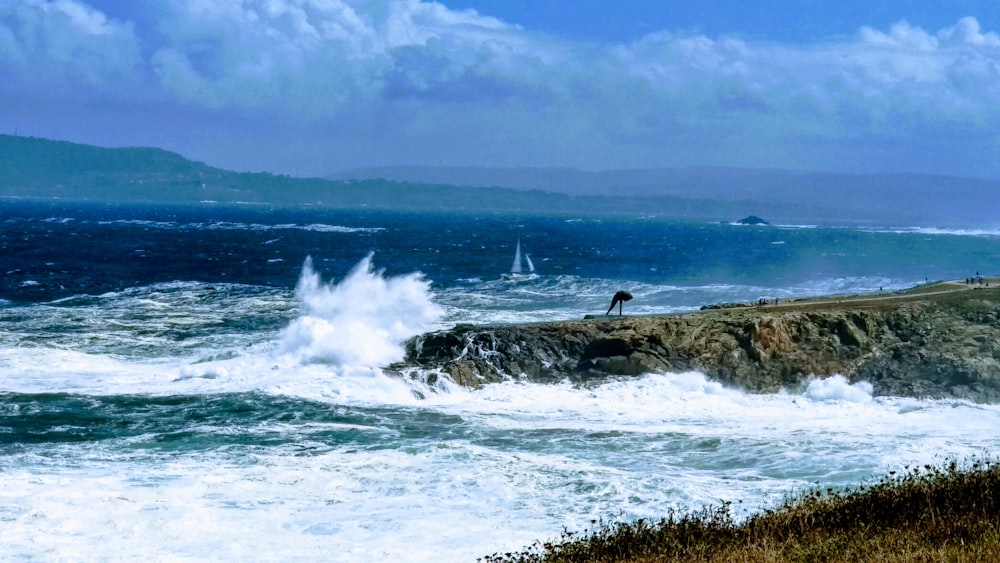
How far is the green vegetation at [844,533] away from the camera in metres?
10.2

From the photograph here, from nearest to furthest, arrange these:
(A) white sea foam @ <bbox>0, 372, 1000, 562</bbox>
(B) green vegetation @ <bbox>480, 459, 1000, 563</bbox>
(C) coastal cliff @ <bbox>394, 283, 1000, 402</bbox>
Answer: (B) green vegetation @ <bbox>480, 459, 1000, 563</bbox>
(A) white sea foam @ <bbox>0, 372, 1000, 562</bbox>
(C) coastal cliff @ <bbox>394, 283, 1000, 402</bbox>

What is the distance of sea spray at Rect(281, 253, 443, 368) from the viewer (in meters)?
28.0

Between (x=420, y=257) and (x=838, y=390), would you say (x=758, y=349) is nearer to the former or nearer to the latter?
(x=838, y=390)

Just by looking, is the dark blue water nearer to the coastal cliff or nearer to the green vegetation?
the coastal cliff

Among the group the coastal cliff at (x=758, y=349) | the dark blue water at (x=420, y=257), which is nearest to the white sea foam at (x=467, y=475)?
the coastal cliff at (x=758, y=349)

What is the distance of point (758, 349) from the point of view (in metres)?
26.6

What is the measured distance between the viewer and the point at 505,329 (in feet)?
90.3

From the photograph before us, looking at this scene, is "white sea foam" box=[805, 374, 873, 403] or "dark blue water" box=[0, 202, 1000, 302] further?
"dark blue water" box=[0, 202, 1000, 302]

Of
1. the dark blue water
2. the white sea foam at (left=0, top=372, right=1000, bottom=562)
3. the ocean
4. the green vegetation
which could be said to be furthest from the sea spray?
the dark blue water

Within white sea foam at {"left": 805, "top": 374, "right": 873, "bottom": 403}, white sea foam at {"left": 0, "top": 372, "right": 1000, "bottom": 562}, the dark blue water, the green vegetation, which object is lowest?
white sea foam at {"left": 0, "top": 372, "right": 1000, "bottom": 562}

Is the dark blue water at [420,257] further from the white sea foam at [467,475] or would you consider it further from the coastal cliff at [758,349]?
the white sea foam at [467,475]

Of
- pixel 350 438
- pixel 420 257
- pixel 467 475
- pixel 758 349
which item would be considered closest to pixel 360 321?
pixel 350 438

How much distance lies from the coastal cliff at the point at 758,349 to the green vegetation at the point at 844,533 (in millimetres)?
12627

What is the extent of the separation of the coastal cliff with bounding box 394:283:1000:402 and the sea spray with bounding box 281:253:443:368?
1.39 meters
